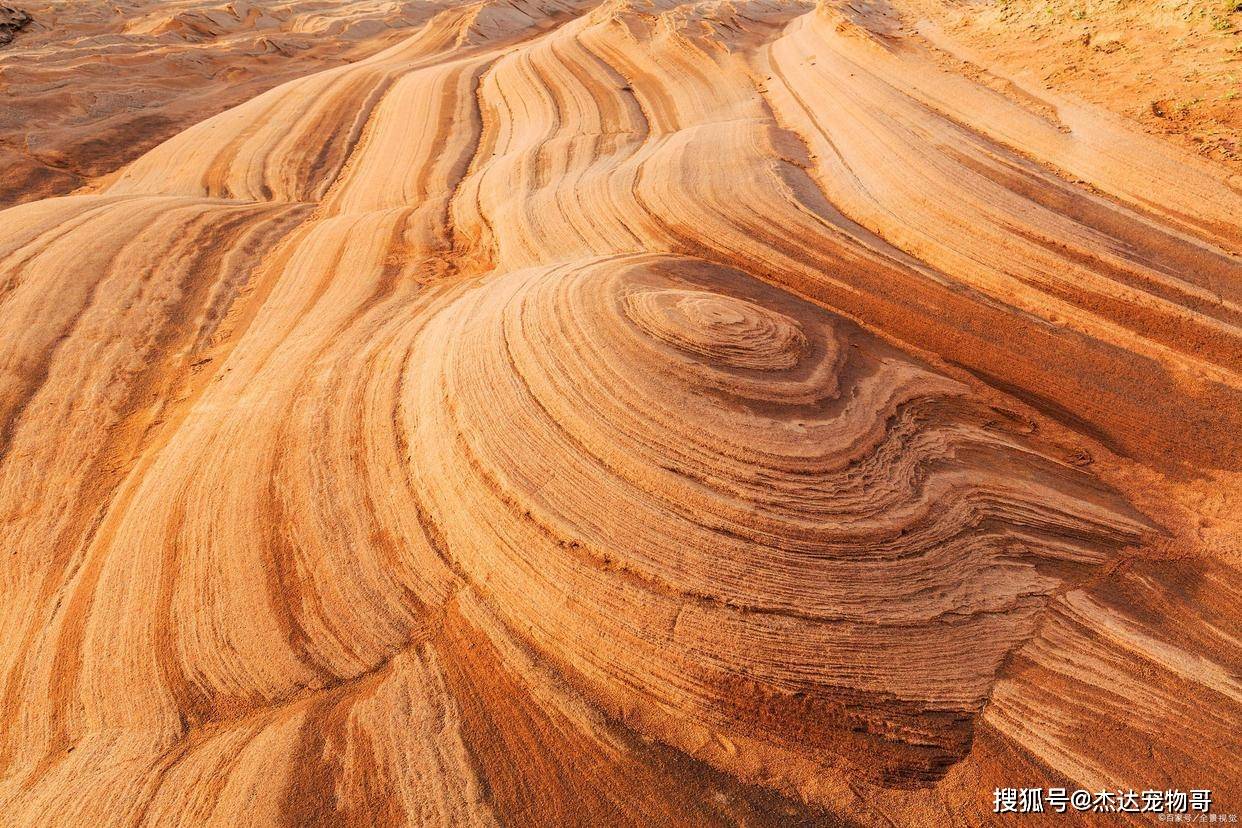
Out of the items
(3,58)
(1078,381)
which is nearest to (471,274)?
(1078,381)

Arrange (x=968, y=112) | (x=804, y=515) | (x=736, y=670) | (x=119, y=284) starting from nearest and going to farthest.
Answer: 1. (x=736, y=670)
2. (x=804, y=515)
3. (x=119, y=284)
4. (x=968, y=112)

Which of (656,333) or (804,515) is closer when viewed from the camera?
(804,515)

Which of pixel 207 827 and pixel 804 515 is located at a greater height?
pixel 804 515

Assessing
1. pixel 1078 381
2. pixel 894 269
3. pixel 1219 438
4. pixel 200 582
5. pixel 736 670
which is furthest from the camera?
pixel 894 269

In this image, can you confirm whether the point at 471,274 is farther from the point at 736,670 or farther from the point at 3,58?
the point at 3,58

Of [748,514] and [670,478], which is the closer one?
[748,514]

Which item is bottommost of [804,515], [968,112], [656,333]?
[804,515]
